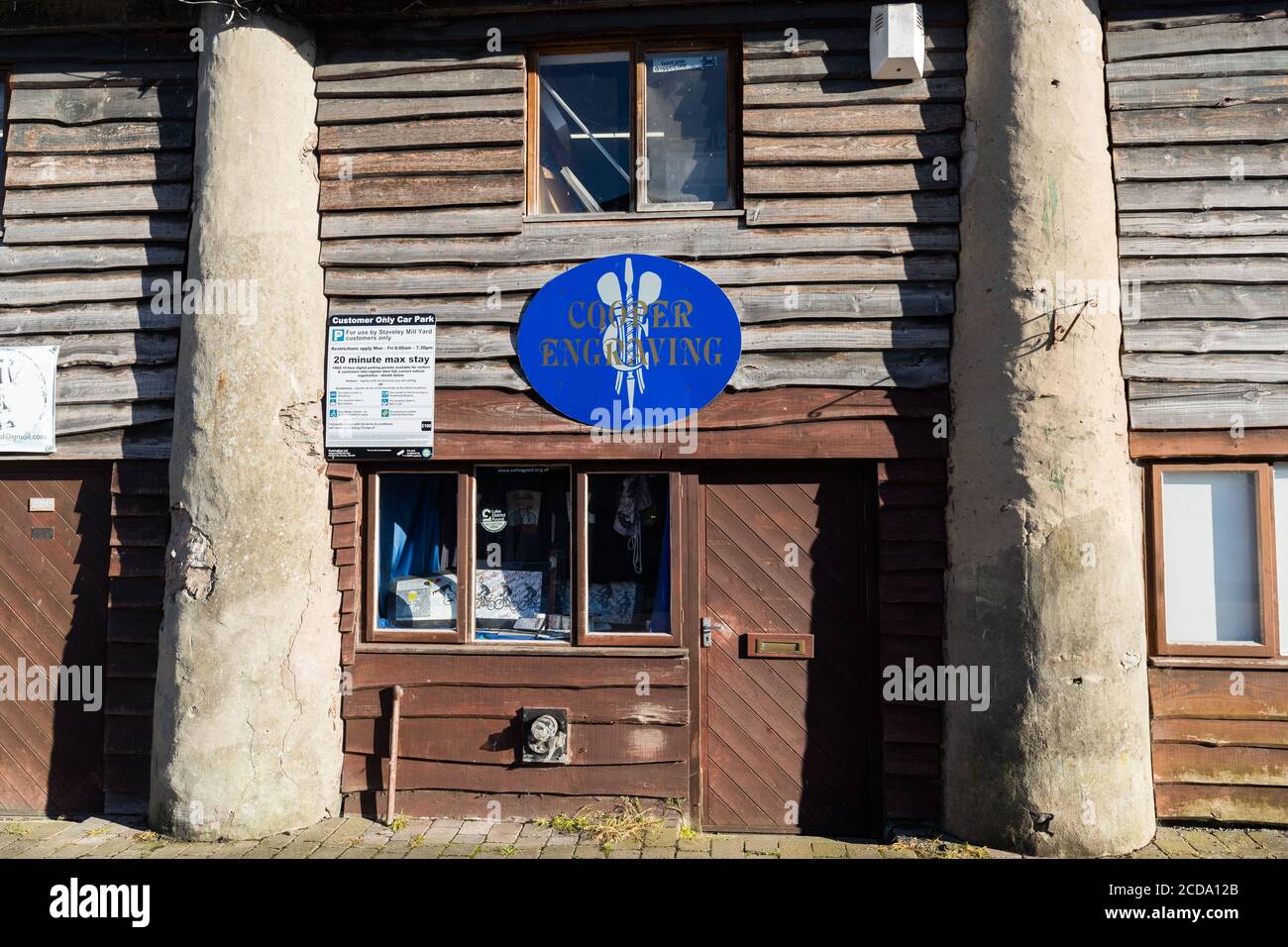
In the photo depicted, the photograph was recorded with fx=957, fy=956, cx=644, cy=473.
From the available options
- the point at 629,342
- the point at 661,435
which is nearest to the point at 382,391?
the point at 629,342

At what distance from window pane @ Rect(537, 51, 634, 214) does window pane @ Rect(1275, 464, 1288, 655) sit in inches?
169

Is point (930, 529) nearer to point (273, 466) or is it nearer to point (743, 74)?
point (743, 74)

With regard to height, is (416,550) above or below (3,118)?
below

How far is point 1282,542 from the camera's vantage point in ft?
18.5

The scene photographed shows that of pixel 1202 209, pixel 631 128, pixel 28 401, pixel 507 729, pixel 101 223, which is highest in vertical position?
pixel 631 128

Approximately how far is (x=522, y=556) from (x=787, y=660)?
1.79 m

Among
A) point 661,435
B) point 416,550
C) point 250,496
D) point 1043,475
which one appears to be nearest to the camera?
point 1043,475

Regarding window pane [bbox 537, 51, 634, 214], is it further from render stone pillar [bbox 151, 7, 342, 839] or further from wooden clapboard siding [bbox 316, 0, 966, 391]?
render stone pillar [bbox 151, 7, 342, 839]

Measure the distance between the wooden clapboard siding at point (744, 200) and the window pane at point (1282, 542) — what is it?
2109 millimetres

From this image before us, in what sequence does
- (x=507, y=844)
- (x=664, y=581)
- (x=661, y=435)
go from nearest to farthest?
(x=507, y=844) → (x=661, y=435) → (x=664, y=581)

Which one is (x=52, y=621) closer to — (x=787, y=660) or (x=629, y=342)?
(x=629, y=342)

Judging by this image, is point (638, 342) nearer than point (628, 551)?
Yes

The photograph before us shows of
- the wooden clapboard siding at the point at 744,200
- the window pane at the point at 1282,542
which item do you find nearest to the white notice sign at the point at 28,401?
the wooden clapboard siding at the point at 744,200

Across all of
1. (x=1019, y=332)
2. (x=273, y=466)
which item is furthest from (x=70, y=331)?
(x=1019, y=332)
